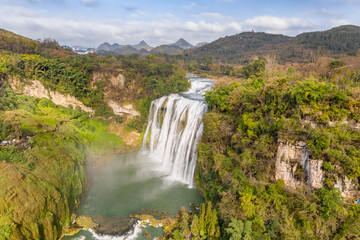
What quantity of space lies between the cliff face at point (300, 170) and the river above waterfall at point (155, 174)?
630cm

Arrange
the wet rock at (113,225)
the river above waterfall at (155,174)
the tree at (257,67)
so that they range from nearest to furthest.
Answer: the wet rock at (113,225) < the river above waterfall at (155,174) < the tree at (257,67)

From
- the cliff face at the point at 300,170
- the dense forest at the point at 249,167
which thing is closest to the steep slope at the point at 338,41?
the dense forest at the point at 249,167

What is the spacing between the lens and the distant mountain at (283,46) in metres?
47.1

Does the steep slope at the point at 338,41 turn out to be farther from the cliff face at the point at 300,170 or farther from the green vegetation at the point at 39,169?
the green vegetation at the point at 39,169

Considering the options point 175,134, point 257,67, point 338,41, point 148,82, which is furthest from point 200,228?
point 338,41

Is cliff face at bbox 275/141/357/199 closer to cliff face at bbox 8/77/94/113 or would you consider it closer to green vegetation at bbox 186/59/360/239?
green vegetation at bbox 186/59/360/239

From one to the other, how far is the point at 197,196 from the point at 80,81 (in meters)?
20.4

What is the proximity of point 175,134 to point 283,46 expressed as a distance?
57773 mm

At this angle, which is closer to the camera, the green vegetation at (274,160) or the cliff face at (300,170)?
the green vegetation at (274,160)

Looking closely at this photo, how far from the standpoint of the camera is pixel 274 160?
11.6m

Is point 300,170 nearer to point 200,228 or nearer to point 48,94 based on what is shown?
point 200,228

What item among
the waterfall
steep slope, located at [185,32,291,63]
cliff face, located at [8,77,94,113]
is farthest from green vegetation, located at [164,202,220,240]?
steep slope, located at [185,32,291,63]

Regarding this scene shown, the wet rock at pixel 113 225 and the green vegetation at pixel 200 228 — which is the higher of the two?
the green vegetation at pixel 200 228

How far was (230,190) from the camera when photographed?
11.8 metres
